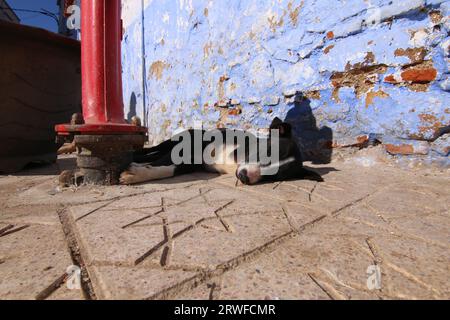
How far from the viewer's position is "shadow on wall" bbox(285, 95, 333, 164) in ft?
9.14

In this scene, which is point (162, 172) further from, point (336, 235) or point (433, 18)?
point (433, 18)

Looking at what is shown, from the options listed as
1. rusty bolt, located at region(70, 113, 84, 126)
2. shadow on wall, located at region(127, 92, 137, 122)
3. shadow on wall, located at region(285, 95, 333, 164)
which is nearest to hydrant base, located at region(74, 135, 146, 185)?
rusty bolt, located at region(70, 113, 84, 126)

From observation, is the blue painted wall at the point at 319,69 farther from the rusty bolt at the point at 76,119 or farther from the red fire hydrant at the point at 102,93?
the rusty bolt at the point at 76,119

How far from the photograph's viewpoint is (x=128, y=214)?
4.04ft

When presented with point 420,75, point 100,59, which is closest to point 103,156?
point 100,59

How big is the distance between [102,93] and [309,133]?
6.86 ft

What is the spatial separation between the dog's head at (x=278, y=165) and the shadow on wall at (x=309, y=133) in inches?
29.0

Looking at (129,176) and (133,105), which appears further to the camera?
(133,105)

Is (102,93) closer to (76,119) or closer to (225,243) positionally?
(76,119)

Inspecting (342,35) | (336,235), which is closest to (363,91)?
(342,35)

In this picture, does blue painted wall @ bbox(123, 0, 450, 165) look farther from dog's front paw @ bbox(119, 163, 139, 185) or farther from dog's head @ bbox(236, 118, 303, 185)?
dog's front paw @ bbox(119, 163, 139, 185)

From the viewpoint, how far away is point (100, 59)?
1.76 metres

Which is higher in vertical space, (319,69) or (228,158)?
(319,69)

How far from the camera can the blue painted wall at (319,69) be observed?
2.13m
